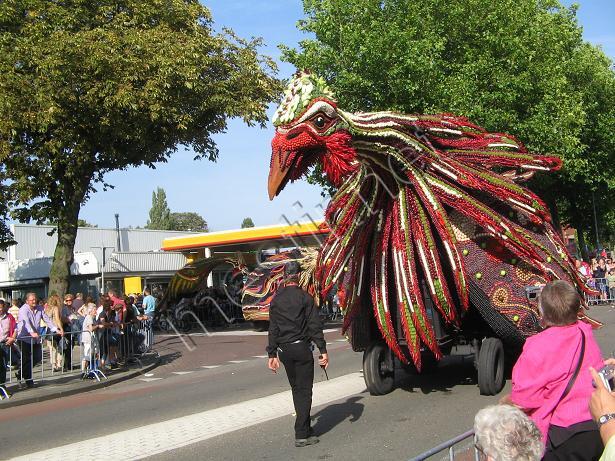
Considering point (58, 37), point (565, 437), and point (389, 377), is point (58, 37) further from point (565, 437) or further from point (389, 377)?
point (565, 437)

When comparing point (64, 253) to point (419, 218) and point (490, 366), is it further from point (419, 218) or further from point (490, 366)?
point (490, 366)

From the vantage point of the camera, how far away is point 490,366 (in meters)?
8.41

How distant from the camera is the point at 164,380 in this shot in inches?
538

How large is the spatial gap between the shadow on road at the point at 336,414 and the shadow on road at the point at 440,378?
1.10 m

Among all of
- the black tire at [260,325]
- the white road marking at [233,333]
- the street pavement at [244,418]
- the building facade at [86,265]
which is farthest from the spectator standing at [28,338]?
the building facade at [86,265]

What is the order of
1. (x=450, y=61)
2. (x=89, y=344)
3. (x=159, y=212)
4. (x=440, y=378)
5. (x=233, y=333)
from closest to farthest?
(x=440, y=378) < (x=89, y=344) < (x=450, y=61) < (x=233, y=333) < (x=159, y=212)

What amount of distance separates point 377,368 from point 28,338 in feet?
24.5

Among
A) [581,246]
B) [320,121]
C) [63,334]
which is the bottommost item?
[63,334]

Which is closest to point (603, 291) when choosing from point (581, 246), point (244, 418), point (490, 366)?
point (490, 366)

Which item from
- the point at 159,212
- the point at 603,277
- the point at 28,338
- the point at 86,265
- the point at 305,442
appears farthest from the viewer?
the point at 159,212

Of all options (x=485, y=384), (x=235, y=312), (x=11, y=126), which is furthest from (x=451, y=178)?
(x=235, y=312)

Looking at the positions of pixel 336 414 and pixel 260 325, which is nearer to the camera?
pixel 336 414

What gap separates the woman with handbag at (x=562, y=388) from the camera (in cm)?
353

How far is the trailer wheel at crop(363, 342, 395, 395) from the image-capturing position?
8.84 m
